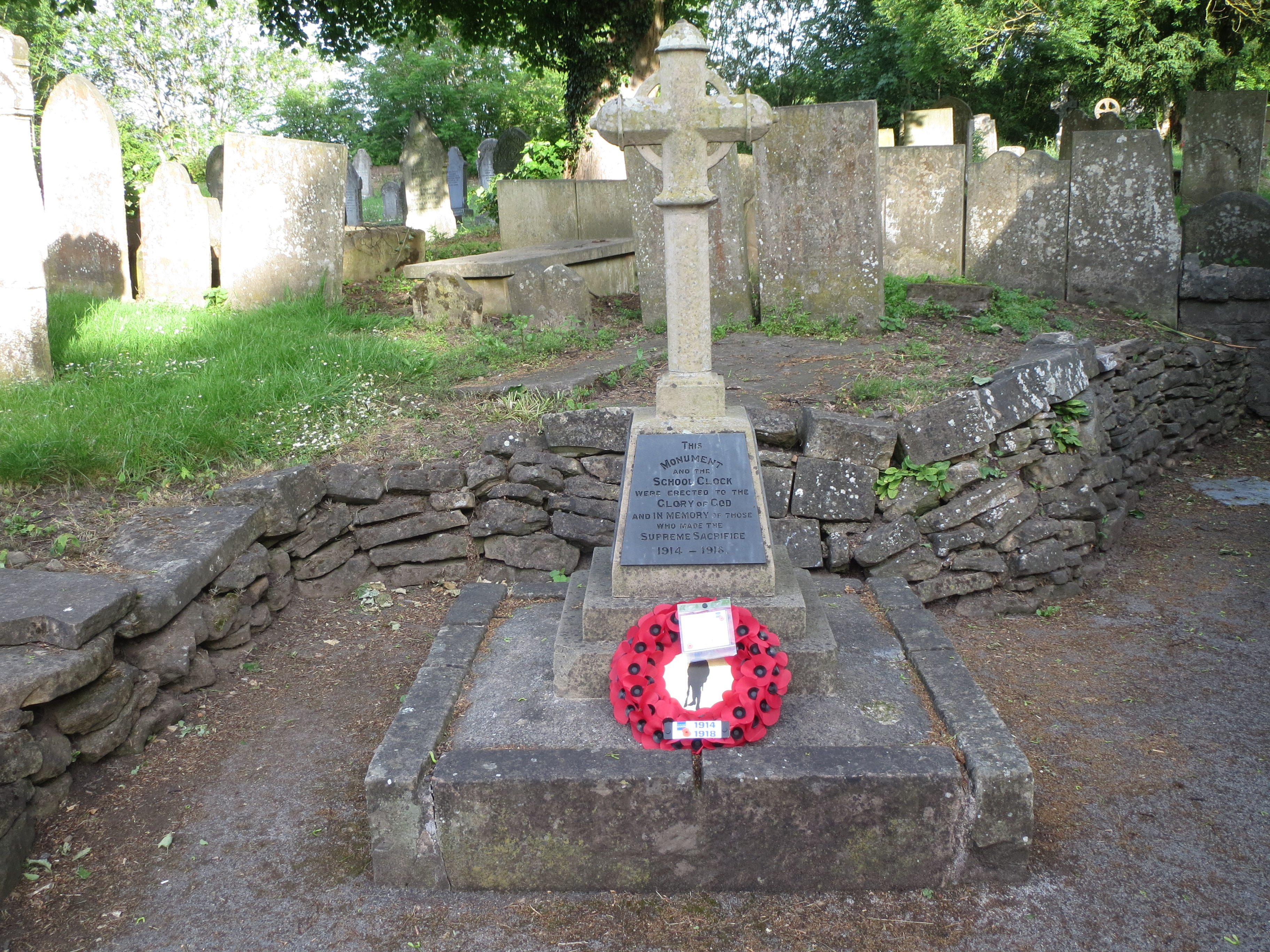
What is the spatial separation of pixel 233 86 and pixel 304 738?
2670cm

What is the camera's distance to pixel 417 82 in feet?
99.7

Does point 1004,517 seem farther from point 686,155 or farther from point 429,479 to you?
point 429,479

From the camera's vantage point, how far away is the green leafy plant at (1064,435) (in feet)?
16.8

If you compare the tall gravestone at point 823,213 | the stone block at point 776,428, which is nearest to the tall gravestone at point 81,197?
the tall gravestone at point 823,213

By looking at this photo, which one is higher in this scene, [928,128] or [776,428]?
[928,128]

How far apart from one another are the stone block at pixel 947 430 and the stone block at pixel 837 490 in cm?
28

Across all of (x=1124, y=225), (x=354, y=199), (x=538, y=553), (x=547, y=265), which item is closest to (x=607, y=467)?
(x=538, y=553)

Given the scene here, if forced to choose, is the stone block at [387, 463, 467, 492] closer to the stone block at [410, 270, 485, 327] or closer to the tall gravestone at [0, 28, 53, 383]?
the tall gravestone at [0, 28, 53, 383]

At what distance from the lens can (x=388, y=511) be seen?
4719mm

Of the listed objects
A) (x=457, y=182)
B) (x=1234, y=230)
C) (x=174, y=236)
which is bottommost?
(x=1234, y=230)

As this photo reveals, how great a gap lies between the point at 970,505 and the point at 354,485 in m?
3.17

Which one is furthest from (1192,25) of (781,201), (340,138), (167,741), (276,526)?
(340,138)

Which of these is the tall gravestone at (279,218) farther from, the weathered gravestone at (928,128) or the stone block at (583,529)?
the weathered gravestone at (928,128)

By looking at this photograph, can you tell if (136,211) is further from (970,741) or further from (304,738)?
(970,741)
